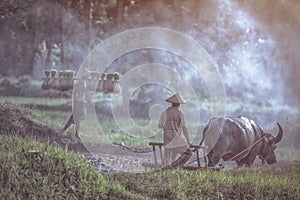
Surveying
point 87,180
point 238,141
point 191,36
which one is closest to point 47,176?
point 87,180

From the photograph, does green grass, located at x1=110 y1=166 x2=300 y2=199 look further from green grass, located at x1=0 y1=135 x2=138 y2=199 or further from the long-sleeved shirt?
the long-sleeved shirt

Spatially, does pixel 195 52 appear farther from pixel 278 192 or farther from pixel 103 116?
pixel 278 192

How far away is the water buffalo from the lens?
227 inches

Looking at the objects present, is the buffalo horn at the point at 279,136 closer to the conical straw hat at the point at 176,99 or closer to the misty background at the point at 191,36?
the misty background at the point at 191,36

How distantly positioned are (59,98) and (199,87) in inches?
59.8

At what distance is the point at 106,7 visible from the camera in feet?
20.0

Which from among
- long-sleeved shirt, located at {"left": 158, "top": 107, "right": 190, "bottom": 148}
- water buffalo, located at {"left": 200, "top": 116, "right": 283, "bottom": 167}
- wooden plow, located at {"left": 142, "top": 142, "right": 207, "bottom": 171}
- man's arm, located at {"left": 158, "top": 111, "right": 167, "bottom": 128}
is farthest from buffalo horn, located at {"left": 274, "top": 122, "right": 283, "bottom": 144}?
man's arm, located at {"left": 158, "top": 111, "right": 167, "bottom": 128}

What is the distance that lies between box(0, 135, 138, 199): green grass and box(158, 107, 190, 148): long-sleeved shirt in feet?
2.65

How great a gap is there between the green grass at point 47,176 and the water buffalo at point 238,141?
119 cm

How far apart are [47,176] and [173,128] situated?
136 cm

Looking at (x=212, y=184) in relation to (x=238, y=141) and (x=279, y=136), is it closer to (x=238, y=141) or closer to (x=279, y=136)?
(x=238, y=141)

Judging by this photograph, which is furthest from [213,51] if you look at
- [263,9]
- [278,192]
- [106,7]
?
[278,192]

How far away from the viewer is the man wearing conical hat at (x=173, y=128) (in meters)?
5.51

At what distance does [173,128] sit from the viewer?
5539 millimetres
